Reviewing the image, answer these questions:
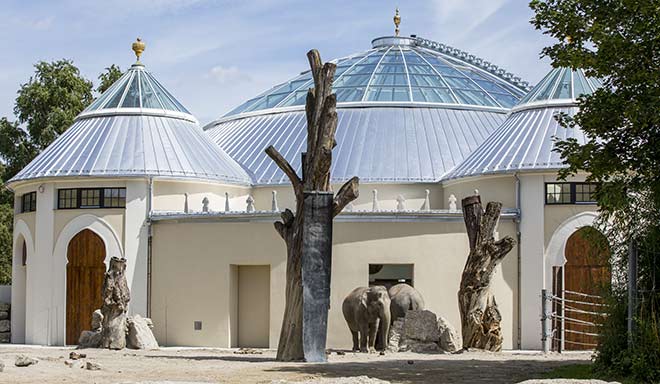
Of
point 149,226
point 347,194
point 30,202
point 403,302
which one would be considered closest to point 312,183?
point 347,194

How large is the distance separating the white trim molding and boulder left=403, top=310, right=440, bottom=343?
468 inches

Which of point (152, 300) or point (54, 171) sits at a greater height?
point (54, 171)

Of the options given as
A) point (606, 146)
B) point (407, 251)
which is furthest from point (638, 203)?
point (407, 251)

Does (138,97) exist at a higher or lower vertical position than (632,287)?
higher

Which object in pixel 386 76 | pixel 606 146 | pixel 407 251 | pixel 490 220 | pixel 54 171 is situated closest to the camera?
pixel 606 146

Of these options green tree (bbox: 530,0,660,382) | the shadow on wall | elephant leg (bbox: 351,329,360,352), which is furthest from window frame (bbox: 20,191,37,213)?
green tree (bbox: 530,0,660,382)

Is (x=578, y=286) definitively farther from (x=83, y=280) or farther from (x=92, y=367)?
(x=92, y=367)

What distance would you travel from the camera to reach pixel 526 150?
38875mm

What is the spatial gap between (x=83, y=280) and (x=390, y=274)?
393 inches

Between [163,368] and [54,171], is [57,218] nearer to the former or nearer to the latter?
[54,171]

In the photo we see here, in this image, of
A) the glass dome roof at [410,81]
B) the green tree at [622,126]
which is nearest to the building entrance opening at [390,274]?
the glass dome roof at [410,81]

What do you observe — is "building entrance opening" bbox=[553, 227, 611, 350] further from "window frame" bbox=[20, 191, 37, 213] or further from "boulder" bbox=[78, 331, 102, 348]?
"window frame" bbox=[20, 191, 37, 213]

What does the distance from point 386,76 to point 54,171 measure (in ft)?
47.1

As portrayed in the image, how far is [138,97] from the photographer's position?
141ft
